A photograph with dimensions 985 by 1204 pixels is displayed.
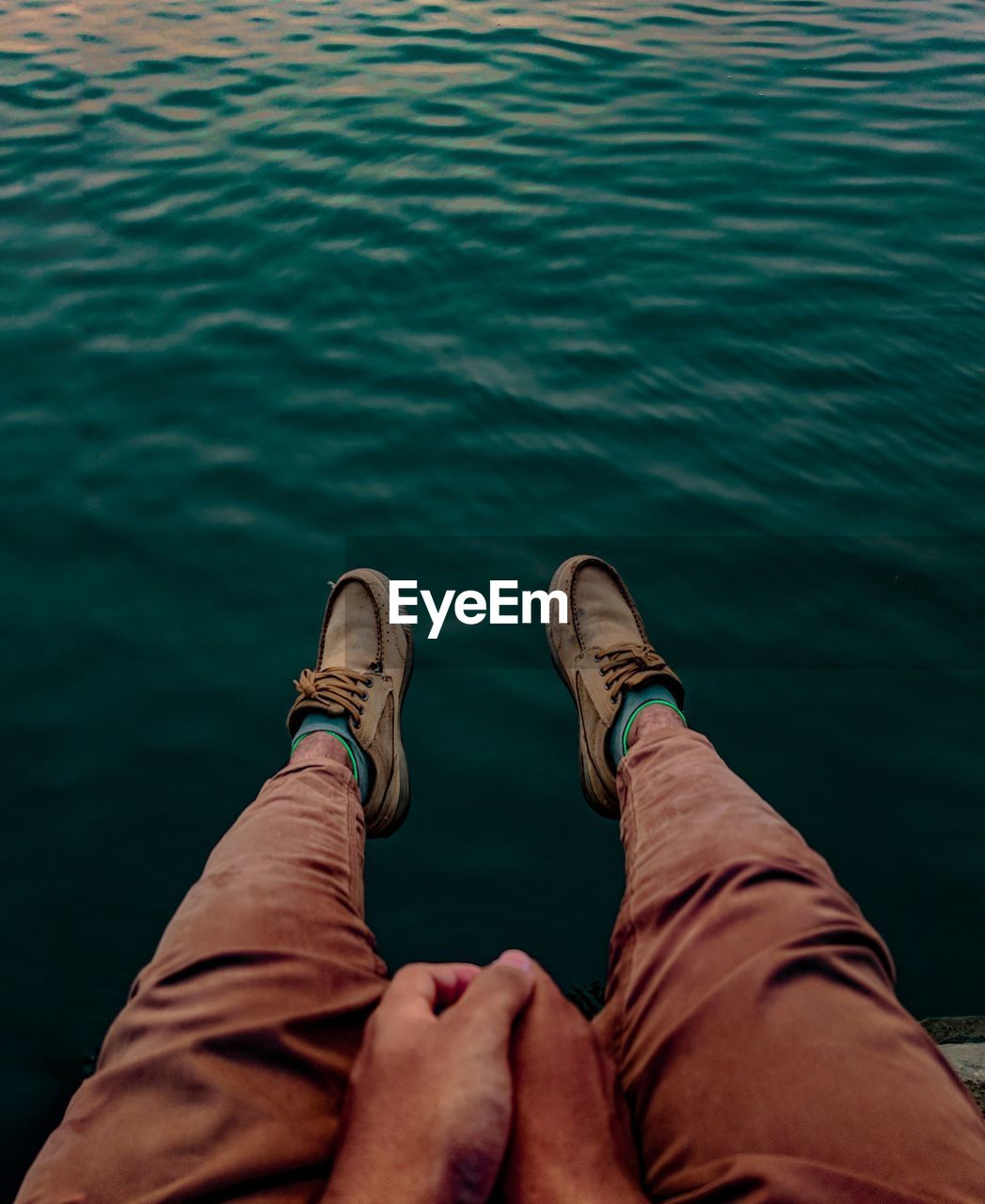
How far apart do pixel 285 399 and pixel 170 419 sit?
54 centimetres

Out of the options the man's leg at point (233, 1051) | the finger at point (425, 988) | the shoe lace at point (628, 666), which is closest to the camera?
the man's leg at point (233, 1051)

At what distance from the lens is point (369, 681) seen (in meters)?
2.98

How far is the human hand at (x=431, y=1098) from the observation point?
1127 millimetres

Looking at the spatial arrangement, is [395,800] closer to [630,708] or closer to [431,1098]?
[630,708]

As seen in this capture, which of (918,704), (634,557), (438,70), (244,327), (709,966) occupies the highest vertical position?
(438,70)

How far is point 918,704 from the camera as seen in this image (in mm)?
3041

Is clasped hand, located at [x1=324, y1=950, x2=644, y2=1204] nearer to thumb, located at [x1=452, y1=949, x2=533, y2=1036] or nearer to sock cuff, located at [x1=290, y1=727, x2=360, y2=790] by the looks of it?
thumb, located at [x1=452, y1=949, x2=533, y2=1036]

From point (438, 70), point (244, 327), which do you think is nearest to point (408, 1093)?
point (244, 327)

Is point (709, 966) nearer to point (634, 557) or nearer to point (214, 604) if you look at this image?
point (634, 557)

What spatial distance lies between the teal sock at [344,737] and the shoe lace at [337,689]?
0.10 ft

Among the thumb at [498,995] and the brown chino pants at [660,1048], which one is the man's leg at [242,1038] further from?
the thumb at [498,995]

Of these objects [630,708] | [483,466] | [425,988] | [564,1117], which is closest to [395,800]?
[630,708]

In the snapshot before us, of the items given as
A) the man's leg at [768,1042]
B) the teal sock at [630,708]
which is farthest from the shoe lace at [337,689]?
the man's leg at [768,1042]

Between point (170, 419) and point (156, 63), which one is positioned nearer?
point (170, 419)
